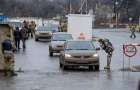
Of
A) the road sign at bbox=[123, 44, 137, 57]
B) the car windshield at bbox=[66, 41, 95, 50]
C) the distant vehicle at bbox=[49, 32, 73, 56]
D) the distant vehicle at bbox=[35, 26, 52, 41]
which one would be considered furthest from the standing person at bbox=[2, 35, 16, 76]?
the distant vehicle at bbox=[35, 26, 52, 41]

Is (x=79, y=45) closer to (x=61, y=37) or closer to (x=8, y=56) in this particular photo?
(x=8, y=56)

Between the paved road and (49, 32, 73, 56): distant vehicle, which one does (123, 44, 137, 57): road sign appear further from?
(49, 32, 73, 56): distant vehicle

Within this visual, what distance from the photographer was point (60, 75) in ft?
82.0

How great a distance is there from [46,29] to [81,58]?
1528 inches

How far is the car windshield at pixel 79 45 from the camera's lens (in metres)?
29.0

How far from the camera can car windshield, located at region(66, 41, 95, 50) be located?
29.0 m

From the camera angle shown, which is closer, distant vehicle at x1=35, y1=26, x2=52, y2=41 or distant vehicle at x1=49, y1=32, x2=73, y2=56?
distant vehicle at x1=49, y1=32, x2=73, y2=56

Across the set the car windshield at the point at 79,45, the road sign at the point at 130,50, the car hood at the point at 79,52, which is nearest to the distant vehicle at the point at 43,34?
the car windshield at the point at 79,45

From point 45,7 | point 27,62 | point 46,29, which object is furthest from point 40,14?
point 27,62

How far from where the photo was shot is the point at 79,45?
29297 mm

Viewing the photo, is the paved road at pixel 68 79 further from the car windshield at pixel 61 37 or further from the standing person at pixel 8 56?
the car windshield at pixel 61 37

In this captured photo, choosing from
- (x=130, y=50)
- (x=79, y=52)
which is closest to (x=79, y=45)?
(x=79, y=52)

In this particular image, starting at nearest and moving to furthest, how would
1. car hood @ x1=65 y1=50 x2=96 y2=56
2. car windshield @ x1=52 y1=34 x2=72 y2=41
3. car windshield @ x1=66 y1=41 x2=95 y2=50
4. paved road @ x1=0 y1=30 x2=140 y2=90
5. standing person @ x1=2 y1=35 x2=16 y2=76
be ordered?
1. paved road @ x1=0 y1=30 x2=140 y2=90
2. standing person @ x1=2 y1=35 x2=16 y2=76
3. car hood @ x1=65 y1=50 x2=96 y2=56
4. car windshield @ x1=66 y1=41 x2=95 y2=50
5. car windshield @ x1=52 y1=34 x2=72 y2=41

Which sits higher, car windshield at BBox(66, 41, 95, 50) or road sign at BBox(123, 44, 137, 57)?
car windshield at BBox(66, 41, 95, 50)
